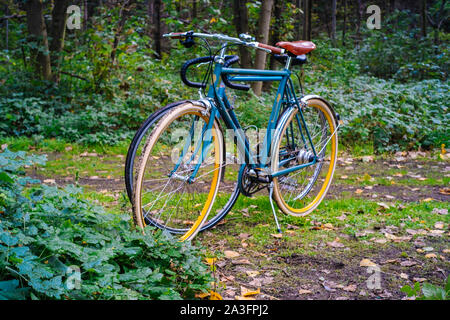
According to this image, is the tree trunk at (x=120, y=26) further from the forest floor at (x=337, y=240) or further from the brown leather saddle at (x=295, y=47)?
the brown leather saddle at (x=295, y=47)

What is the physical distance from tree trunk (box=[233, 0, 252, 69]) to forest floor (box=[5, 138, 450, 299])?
15.8 ft

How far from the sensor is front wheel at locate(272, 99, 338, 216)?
11.9ft

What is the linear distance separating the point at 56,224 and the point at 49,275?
59 centimetres

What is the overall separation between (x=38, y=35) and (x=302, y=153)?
6056 mm

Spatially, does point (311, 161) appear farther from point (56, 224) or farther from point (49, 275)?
point (49, 275)

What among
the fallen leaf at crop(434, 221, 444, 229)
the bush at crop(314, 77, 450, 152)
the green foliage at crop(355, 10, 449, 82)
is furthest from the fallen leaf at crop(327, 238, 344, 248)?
the green foliage at crop(355, 10, 449, 82)

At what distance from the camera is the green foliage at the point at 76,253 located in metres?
1.88

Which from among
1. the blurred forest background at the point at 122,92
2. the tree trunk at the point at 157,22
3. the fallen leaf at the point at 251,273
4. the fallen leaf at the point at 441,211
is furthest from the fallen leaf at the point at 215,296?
the tree trunk at the point at 157,22

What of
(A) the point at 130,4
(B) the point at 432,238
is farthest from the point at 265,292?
(A) the point at 130,4

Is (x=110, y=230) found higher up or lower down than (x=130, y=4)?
lower down

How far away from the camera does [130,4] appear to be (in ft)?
29.2

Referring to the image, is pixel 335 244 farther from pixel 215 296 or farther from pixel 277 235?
pixel 215 296

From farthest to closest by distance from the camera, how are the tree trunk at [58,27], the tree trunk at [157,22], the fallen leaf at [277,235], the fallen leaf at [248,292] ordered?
the tree trunk at [157,22], the tree trunk at [58,27], the fallen leaf at [277,235], the fallen leaf at [248,292]

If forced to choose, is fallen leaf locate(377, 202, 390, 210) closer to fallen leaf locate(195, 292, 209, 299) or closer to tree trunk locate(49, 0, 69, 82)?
fallen leaf locate(195, 292, 209, 299)
